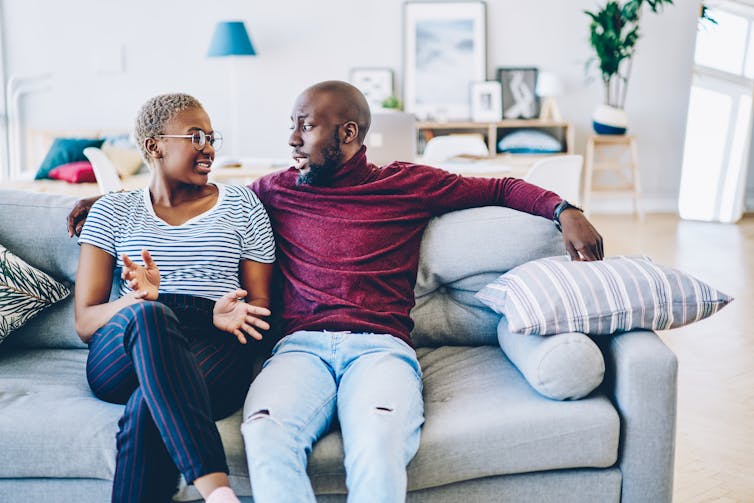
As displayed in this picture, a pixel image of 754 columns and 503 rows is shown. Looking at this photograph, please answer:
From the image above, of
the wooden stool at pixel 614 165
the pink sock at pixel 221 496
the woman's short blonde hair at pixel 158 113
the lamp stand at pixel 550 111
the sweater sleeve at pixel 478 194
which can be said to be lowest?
the wooden stool at pixel 614 165

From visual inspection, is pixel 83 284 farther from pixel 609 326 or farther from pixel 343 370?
pixel 609 326

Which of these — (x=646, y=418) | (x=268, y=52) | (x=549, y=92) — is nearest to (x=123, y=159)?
(x=268, y=52)

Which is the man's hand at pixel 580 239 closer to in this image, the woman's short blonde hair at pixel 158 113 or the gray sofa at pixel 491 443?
the gray sofa at pixel 491 443

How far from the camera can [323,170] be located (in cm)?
195

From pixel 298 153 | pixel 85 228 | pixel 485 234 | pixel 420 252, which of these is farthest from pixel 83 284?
pixel 485 234

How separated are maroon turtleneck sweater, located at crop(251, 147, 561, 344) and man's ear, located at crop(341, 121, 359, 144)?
0.04 m

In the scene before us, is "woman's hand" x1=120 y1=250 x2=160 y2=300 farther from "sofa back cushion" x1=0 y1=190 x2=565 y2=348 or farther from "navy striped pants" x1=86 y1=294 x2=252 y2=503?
"sofa back cushion" x1=0 y1=190 x2=565 y2=348

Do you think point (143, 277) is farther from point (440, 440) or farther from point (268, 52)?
point (268, 52)

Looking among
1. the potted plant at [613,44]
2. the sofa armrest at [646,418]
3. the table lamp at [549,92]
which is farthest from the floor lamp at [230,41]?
the sofa armrest at [646,418]

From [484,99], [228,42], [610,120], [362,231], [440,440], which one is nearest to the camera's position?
[440,440]

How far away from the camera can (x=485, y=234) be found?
2008 mm

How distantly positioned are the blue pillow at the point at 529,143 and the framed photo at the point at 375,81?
1014 mm

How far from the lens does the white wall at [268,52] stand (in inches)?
234

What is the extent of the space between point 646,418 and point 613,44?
4613 millimetres
